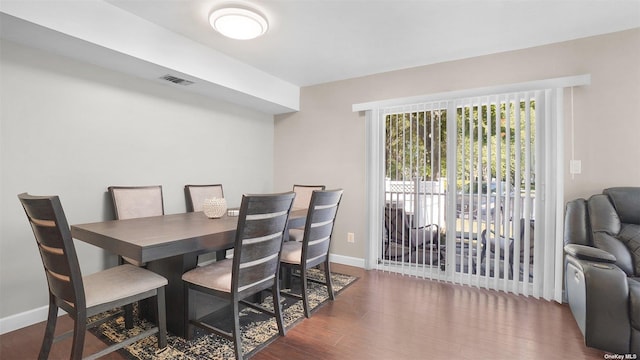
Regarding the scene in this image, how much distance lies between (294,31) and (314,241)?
1.81 metres

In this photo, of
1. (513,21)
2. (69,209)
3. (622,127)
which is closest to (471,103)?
(513,21)

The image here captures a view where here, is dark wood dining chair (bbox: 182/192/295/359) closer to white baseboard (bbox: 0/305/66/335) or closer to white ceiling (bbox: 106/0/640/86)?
white baseboard (bbox: 0/305/66/335)

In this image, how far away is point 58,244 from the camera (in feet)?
4.74

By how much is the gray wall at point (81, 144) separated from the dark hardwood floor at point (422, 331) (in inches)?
22.6

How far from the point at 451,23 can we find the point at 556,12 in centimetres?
75

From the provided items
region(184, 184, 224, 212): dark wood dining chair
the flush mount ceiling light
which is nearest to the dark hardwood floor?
region(184, 184, 224, 212): dark wood dining chair

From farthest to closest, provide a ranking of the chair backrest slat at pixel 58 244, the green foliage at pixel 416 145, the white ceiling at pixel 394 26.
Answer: the green foliage at pixel 416 145 < the white ceiling at pixel 394 26 < the chair backrest slat at pixel 58 244

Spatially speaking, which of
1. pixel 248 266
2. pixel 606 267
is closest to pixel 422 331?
Result: pixel 606 267

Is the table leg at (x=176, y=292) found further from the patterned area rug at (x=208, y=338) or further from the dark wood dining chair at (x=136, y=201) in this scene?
the dark wood dining chair at (x=136, y=201)

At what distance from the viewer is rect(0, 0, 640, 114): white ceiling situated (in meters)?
2.12

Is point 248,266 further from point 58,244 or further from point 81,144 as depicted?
point 81,144

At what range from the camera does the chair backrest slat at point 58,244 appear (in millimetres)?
1388

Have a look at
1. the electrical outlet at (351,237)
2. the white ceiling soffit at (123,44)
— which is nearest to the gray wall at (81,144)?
the white ceiling soffit at (123,44)

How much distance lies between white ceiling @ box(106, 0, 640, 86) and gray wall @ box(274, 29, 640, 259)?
16 centimetres
